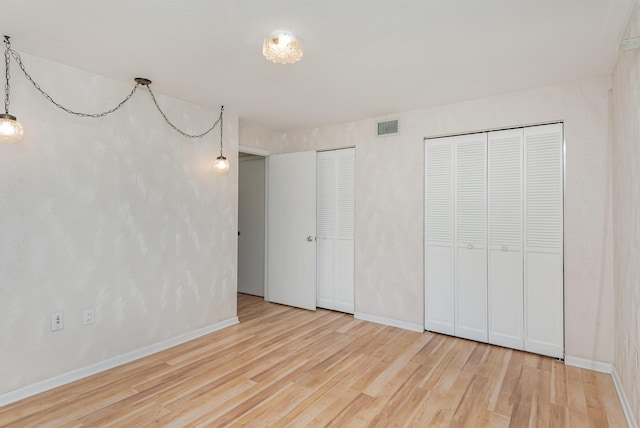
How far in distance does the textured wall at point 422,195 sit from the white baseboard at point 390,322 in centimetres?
4

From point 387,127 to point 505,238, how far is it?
1713mm

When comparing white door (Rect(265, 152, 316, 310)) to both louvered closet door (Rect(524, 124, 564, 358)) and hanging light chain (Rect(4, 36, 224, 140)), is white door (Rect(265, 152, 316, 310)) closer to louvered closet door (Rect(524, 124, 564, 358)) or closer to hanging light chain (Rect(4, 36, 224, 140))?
hanging light chain (Rect(4, 36, 224, 140))

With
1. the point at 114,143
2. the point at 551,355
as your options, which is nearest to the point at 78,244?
the point at 114,143

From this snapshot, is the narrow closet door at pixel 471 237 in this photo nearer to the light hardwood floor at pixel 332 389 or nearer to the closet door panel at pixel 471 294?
the closet door panel at pixel 471 294

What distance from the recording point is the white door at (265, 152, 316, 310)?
4.54m

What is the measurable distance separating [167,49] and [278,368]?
8.42 ft

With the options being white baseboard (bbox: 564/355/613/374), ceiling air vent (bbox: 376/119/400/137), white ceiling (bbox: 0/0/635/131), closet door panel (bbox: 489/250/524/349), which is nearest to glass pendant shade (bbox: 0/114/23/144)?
white ceiling (bbox: 0/0/635/131)

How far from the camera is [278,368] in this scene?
287 cm

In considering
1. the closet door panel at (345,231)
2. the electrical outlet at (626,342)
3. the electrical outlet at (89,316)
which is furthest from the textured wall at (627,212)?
the electrical outlet at (89,316)

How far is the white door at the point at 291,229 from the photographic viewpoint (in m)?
4.54

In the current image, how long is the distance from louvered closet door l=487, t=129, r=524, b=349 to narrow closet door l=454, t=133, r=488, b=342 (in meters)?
0.06

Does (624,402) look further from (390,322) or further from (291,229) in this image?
(291,229)

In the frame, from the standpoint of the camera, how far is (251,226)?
5520mm

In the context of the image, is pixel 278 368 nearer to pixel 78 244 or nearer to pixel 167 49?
pixel 78 244
